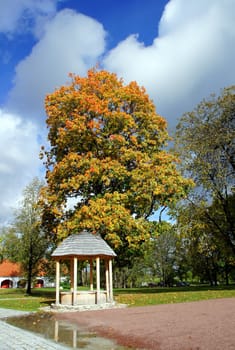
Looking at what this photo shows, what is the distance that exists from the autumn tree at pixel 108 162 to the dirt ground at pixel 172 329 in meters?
9.79

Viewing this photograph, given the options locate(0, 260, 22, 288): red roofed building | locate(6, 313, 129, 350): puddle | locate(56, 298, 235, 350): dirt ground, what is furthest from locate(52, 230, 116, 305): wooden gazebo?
locate(0, 260, 22, 288): red roofed building

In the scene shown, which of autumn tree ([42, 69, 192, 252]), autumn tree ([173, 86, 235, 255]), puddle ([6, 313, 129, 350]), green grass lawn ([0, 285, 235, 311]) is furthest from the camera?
autumn tree ([173, 86, 235, 255])

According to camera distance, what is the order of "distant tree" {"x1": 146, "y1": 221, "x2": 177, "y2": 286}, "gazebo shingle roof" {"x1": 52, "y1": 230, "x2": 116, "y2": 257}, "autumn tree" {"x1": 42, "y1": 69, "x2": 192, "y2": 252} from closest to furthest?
"gazebo shingle roof" {"x1": 52, "y1": 230, "x2": 116, "y2": 257} → "autumn tree" {"x1": 42, "y1": 69, "x2": 192, "y2": 252} → "distant tree" {"x1": 146, "y1": 221, "x2": 177, "y2": 286}

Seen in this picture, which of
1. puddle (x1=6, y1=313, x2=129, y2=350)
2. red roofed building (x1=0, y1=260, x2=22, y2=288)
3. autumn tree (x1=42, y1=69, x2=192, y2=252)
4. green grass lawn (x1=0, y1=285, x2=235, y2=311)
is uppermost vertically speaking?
autumn tree (x1=42, y1=69, x2=192, y2=252)

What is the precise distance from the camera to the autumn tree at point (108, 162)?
77.2 ft

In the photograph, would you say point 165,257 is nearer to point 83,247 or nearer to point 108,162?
point 108,162

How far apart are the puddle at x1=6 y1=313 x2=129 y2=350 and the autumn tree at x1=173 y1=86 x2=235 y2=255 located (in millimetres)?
18439

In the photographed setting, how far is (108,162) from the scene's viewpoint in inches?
965

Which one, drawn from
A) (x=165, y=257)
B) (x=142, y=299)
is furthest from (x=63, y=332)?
(x=165, y=257)

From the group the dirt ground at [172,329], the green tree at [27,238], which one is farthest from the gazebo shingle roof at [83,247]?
the green tree at [27,238]

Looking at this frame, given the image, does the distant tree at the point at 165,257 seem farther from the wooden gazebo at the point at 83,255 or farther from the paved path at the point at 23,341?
the paved path at the point at 23,341

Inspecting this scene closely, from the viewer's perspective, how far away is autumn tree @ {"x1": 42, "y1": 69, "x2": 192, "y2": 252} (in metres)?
23.5

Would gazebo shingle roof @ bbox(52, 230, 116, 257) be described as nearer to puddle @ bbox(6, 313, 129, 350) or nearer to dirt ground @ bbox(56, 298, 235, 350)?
puddle @ bbox(6, 313, 129, 350)

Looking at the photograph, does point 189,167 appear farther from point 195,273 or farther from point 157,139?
point 195,273
